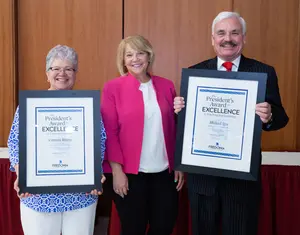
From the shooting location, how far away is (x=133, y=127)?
168 cm

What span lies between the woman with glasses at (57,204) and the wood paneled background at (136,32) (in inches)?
63.6

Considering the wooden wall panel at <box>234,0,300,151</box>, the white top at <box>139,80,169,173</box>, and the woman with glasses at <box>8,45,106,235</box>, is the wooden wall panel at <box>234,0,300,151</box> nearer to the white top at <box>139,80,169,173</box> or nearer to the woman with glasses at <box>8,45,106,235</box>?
the white top at <box>139,80,169,173</box>

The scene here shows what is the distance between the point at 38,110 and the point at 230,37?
2.93 feet

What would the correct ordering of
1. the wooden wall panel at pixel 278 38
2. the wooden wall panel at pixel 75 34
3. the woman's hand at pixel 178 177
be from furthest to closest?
the wooden wall panel at pixel 75 34 → the wooden wall panel at pixel 278 38 → the woman's hand at pixel 178 177

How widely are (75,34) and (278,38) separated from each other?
1758 millimetres

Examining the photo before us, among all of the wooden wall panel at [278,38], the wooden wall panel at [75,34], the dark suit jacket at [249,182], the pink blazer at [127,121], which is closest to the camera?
the dark suit jacket at [249,182]

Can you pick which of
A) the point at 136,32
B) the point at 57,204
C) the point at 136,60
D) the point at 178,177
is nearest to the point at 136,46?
the point at 136,60

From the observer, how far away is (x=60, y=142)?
146 centimetres

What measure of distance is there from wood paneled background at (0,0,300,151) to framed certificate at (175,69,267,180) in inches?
62.3

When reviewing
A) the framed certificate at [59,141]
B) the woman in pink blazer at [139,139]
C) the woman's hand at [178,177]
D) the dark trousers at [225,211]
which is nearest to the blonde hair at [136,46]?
the woman in pink blazer at [139,139]

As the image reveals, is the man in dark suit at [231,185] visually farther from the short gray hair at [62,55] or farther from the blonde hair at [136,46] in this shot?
the short gray hair at [62,55]

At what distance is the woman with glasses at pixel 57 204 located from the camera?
1458 mm

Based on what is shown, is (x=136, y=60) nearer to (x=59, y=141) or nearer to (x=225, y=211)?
(x=59, y=141)

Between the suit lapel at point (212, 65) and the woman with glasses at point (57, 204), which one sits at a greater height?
the suit lapel at point (212, 65)
